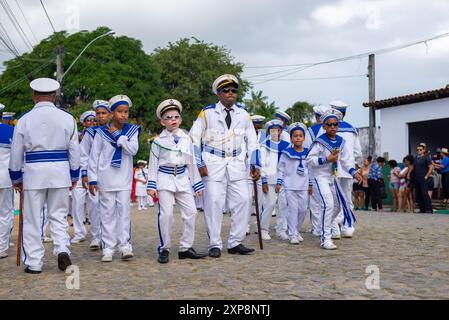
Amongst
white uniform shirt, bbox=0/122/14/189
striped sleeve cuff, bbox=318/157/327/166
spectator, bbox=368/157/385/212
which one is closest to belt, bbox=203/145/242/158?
striped sleeve cuff, bbox=318/157/327/166

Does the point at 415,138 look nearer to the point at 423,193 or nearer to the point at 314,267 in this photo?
the point at 423,193

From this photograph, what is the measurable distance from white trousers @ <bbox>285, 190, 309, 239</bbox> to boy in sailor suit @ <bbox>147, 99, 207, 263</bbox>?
2.13 meters

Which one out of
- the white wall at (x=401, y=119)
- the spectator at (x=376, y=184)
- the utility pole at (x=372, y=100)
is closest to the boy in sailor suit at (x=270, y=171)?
the spectator at (x=376, y=184)

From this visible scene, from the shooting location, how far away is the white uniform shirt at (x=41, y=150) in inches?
286

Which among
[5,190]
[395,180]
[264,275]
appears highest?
[395,180]

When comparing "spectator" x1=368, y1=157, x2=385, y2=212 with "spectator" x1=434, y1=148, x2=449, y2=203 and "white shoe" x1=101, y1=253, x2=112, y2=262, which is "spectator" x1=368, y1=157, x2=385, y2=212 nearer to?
"spectator" x1=434, y1=148, x2=449, y2=203

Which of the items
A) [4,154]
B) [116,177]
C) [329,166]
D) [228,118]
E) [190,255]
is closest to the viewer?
[190,255]

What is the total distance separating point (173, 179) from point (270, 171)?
286 cm

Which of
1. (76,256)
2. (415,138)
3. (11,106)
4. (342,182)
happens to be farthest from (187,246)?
(11,106)

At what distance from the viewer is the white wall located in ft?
79.9

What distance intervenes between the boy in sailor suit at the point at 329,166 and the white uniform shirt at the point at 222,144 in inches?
47.0

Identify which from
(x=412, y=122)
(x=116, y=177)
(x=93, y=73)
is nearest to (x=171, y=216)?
(x=116, y=177)

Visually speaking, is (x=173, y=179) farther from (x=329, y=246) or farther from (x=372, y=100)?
(x=372, y=100)

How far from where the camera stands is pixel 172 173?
7.98 metres
